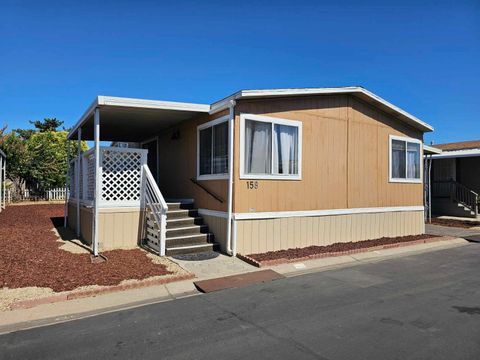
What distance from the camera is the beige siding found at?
835 centimetres

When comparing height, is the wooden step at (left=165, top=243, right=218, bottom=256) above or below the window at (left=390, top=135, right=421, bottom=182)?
below

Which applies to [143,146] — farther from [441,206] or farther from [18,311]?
[441,206]

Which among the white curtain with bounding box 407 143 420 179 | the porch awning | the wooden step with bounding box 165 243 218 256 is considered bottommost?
the wooden step with bounding box 165 243 218 256

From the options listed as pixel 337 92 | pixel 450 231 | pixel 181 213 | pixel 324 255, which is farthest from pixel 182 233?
pixel 450 231

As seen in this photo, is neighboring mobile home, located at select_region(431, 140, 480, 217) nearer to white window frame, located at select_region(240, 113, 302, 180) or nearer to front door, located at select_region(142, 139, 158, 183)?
white window frame, located at select_region(240, 113, 302, 180)

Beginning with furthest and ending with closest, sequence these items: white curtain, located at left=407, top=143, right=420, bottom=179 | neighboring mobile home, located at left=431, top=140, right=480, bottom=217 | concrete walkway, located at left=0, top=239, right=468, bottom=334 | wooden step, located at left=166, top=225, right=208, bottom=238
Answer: neighboring mobile home, located at left=431, top=140, right=480, bottom=217 < white curtain, located at left=407, top=143, right=420, bottom=179 < wooden step, located at left=166, top=225, right=208, bottom=238 < concrete walkway, located at left=0, top=239, right=468, bottom=334

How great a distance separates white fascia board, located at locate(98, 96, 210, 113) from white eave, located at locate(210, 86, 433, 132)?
1.23 ft

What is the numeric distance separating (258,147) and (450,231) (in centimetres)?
889

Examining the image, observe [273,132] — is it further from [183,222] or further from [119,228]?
[119,228]

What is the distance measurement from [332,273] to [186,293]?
2.89 m

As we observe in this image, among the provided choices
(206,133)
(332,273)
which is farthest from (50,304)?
(206,133)

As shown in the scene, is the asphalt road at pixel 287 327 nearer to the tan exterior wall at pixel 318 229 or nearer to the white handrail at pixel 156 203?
the tan exterior wall at pixel 318 229

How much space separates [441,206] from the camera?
60.5 feet

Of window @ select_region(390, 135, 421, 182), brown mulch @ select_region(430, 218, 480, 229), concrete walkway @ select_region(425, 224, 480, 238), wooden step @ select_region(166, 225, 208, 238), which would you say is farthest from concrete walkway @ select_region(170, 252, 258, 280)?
brown mulch @ select_region(430, 218, 480, 229)
